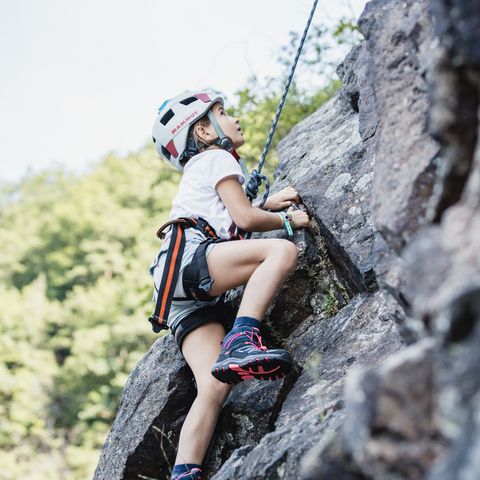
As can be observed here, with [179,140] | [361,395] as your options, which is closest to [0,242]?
[179,140]

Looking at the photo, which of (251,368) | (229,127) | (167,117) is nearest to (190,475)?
(251,368)

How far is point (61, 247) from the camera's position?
51000 millimetres

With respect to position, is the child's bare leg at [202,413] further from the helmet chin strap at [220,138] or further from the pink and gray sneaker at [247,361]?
the helmet chin strap at [220,138]

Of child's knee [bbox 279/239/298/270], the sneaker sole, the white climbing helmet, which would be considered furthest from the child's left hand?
the sneaker sole

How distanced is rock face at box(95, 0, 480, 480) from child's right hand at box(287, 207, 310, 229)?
7 cm

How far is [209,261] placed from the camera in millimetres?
4523

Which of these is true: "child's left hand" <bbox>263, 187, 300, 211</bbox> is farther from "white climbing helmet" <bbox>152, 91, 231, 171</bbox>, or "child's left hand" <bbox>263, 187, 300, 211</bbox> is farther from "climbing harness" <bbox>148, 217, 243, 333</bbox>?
"climbing harness" <bbox>148, 217, 243, 333</bbox>

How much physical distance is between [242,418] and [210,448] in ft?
1.01

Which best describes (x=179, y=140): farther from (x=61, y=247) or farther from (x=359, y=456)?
(x=61, y=247)

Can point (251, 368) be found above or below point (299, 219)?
below

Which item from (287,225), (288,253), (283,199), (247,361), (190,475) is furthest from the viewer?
(283,199)

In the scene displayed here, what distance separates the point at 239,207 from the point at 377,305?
1.15m

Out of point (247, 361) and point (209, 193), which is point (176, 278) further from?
point (247, 361)

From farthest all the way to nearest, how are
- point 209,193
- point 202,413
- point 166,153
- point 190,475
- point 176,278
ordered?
point 166,153
point 209,193
point 176,278
point 202,413
point 190,475
